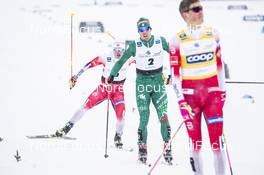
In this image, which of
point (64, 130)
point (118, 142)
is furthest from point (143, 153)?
point (64, 130)

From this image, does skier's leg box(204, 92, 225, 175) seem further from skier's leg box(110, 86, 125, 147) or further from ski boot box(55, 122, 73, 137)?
ski boot box(55, 122, 73, 137)

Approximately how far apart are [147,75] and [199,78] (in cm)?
35

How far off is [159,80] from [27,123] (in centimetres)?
96

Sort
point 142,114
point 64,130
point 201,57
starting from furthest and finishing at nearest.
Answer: point 64,130 < point 142,114 < point 201,57

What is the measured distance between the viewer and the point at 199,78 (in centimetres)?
223

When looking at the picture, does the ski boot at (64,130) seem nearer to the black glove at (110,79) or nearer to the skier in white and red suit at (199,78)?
the black glove at (110,79)

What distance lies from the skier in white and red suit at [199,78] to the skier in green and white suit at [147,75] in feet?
0.44

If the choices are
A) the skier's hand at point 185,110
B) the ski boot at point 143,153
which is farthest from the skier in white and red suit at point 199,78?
the ski boot at point 143,153

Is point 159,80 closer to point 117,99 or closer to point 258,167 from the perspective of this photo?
point 117,99

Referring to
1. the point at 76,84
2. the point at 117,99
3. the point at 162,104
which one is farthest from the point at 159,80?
the point at 76,84

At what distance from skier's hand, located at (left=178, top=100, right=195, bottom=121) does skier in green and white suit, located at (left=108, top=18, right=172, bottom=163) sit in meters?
0.18

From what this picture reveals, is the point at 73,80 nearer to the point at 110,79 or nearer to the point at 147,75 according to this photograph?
the point at 110,79

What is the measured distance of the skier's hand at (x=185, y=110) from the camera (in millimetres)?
2178

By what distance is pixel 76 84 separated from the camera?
2547mm
